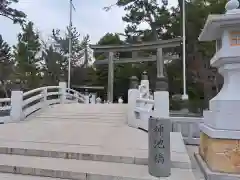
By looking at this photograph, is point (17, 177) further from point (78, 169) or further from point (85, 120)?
point (85, 120)

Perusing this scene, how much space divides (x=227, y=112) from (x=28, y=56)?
26515 millimetres

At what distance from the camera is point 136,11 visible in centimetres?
2278

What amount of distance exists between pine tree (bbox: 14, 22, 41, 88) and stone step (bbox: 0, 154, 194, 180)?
73.8 feet

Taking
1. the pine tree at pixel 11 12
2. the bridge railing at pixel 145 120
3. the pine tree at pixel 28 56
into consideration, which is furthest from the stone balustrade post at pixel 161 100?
the pine tree at pixel 28 56

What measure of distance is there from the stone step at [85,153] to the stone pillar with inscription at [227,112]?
1.59ft

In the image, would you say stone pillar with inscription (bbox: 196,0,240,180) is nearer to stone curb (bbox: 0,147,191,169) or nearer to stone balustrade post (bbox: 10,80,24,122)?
stone curb (bbox: 0,147,191,169)

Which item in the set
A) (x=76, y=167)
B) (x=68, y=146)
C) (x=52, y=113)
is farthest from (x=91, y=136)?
(x=52, y=113)

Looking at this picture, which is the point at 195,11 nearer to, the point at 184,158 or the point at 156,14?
the point at 156,14

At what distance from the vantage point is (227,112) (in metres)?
3.85

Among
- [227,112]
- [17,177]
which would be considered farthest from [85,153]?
[227,112]

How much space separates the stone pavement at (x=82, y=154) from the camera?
152 inches

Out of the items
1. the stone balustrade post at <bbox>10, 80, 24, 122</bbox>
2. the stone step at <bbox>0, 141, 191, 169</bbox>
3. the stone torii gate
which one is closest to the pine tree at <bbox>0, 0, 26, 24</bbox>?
the stone torii gate

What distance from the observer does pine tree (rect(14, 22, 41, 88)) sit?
2594 cm

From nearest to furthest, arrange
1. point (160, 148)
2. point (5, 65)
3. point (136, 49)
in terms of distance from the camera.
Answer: point (160, 148) < point (136, 49) < point (5, 65)
